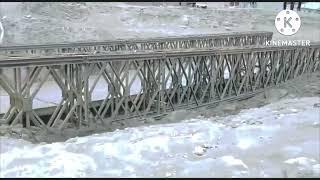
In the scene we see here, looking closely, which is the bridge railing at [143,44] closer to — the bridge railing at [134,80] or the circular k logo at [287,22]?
the bridge railing at [134,80]

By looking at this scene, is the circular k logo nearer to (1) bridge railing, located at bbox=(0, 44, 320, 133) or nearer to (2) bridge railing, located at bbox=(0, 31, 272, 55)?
(2) bridge railing, located at bbox=(0, 31, 272, 55)

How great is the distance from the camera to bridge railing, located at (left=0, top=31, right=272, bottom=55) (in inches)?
725

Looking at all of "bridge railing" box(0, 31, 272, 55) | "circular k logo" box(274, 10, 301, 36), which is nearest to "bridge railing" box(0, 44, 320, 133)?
"bridge railing" box(0, 31, 272, 55)

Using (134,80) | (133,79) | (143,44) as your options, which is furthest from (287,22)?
(133,79)

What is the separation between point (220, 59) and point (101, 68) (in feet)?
17.8

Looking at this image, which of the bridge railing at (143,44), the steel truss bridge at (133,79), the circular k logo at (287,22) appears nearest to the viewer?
the steel truss bridge at (133,79)

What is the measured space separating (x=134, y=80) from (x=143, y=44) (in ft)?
21.7

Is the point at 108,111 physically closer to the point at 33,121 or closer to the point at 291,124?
the point at 33,121

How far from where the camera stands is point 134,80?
630 inches

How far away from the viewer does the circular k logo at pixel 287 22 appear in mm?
39972

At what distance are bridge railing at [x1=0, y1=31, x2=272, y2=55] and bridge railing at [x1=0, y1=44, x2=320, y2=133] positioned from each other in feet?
5.90

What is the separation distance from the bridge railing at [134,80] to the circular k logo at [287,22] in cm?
1870

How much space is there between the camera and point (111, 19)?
40.2 metres

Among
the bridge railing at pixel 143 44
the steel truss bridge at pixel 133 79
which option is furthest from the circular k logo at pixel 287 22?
the steel truss bridge at pixel 133 79
